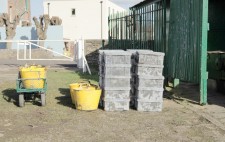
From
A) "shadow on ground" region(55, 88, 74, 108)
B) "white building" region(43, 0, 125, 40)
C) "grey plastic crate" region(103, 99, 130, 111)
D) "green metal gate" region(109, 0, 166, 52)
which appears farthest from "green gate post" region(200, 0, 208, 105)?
"white building" region(43, 0, 125, 40)

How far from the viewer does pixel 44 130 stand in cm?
707

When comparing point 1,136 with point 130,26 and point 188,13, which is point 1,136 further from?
point 130,26

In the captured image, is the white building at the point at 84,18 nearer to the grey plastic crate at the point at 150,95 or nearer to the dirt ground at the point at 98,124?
the dirt ground at the point at 98,124

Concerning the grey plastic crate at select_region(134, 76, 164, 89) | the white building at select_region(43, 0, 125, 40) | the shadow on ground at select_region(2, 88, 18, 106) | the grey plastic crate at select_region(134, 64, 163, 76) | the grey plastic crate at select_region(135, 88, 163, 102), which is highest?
the white building at select_region(43, 0, 125, 40)

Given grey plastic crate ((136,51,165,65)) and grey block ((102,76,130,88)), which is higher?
grey plastic crate ((136,51,165,65))

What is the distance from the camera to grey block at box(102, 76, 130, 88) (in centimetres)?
871

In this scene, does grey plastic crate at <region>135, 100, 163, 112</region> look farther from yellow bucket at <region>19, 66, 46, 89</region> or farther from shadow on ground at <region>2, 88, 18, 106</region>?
shadow on ground at <region>2, 88, 18, 106</region>

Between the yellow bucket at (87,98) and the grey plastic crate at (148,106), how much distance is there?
93 centimetres

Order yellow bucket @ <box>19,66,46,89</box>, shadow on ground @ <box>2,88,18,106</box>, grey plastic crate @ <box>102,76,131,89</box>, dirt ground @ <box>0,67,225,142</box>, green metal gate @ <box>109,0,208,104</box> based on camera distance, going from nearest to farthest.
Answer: dirt ground @ <box>0,67,225,142</box> < grey plastic crate @ <box>102,76,131,89</box> < yellow bucket @ <box>19,66,46,89</box> < green metal gate @ <box>109,0,208,104</box> < shadow on ground @ <box>2,88,18,106</box>

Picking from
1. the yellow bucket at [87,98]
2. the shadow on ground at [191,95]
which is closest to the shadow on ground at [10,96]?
the yellow bucket at [87,98]

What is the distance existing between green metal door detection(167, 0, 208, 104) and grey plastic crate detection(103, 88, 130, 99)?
2.07 metres

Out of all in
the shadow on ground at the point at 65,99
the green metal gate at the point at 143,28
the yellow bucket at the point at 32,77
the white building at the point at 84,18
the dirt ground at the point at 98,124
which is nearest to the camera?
the dirt ground at the point at 98,124

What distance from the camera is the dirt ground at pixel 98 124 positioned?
6.67 m

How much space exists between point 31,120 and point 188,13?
16.8 feet
